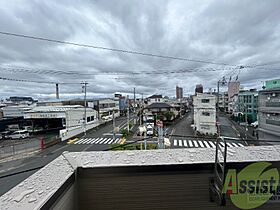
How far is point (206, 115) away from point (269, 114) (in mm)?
5687

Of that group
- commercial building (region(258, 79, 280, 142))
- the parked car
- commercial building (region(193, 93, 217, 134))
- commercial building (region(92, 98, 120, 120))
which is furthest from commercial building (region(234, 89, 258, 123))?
the parked car

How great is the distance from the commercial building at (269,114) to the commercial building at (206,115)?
13.9 feet

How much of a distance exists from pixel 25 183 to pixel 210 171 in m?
1.78

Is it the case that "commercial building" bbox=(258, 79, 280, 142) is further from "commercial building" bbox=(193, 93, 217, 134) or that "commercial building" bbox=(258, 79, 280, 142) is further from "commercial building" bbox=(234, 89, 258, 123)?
"commercial building" bbox=(234, 89, 258, 123)

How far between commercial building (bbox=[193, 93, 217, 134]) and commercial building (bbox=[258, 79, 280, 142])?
13.9 ft

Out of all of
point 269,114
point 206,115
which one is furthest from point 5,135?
point 269,114

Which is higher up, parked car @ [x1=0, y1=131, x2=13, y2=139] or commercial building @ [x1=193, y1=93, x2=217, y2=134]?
commercial building @ [x1=193, y1=93, x2=217, y2=134]

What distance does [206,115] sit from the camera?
18.3 meters

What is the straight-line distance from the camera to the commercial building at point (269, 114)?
515 inches

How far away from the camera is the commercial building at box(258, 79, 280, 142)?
1309cm

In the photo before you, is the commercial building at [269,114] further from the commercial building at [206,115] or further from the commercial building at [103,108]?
the commercial building at [103,108]

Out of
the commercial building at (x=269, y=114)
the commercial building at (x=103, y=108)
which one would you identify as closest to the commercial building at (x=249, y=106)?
the commercial building at (x=269, y=114)

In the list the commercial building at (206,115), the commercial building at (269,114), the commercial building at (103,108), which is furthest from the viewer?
the commercial building at (103,108)

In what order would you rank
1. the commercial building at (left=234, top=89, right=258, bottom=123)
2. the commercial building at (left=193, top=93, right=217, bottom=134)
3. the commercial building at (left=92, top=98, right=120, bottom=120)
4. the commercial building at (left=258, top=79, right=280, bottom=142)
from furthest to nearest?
1. the commercial building at (left=92, top=98, right=120, bottom=120)
2. the commercial building at (left=234, top=89, right=258, bottom=123)
3. the commercial building at (left=193, top=93, right=217, bottom=134)
4. the commercial building at (left=258, top=79, right=280, bottom=142)
